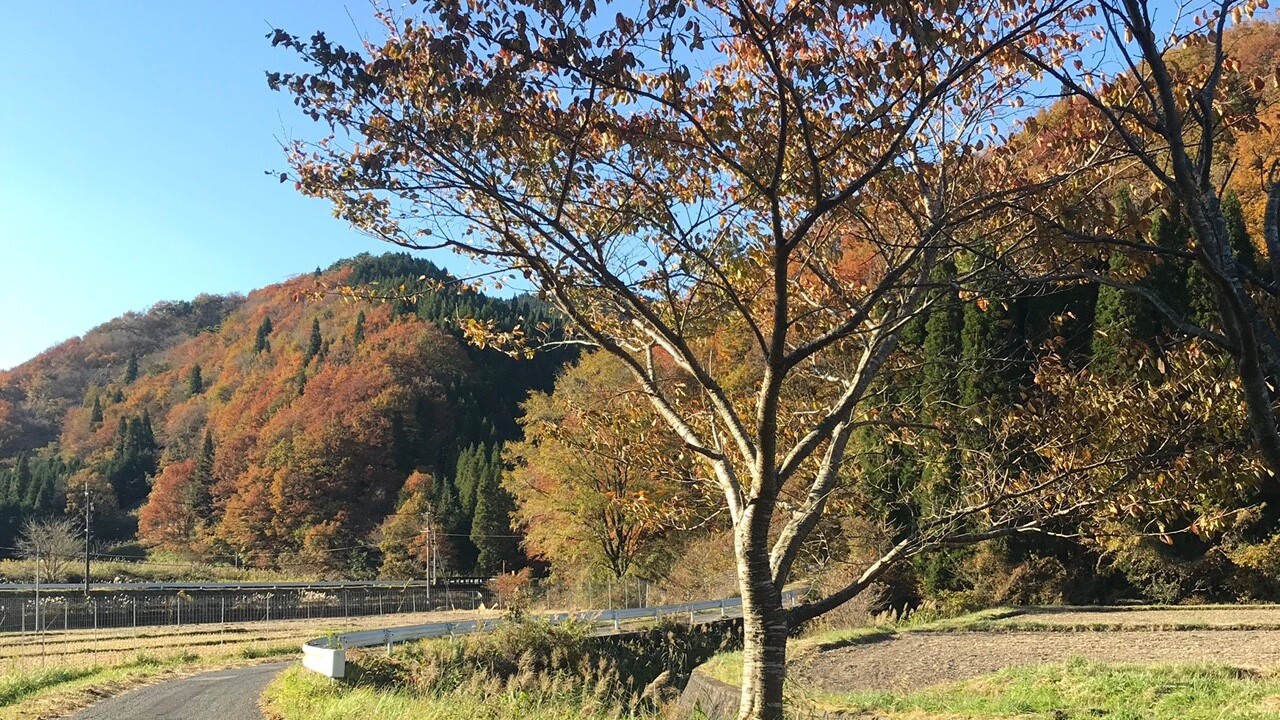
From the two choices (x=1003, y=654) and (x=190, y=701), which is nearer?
(x=190, y=701)

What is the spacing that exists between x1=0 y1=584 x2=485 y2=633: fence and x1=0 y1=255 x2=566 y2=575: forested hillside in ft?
33.9

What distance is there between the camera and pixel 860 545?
923 inches

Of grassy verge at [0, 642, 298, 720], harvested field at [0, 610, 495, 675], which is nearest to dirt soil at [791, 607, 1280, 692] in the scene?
grassy verge at [0, 642, 298, 720]

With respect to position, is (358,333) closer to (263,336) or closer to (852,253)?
(263,336)

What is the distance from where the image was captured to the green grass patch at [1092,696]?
779cm

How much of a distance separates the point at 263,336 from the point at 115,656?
297 feet

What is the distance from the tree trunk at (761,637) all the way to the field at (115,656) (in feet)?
35.7

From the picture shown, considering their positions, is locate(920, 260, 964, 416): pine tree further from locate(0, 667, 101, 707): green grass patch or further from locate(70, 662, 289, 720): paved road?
locate(0, 667, 101, 707): green grass patch

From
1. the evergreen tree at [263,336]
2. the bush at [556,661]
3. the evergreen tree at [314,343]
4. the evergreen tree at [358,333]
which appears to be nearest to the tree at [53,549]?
the evergreen tree at [358,333]

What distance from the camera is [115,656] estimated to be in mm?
22594

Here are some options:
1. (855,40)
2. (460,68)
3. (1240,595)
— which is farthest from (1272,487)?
(460,68)

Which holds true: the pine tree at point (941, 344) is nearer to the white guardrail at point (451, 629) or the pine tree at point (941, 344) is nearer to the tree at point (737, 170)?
the tree at point (737, 170)

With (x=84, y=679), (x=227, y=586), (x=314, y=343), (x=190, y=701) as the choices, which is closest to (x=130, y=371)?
(x=314, y=343)

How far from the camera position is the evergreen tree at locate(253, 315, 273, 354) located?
10275 centimetres
